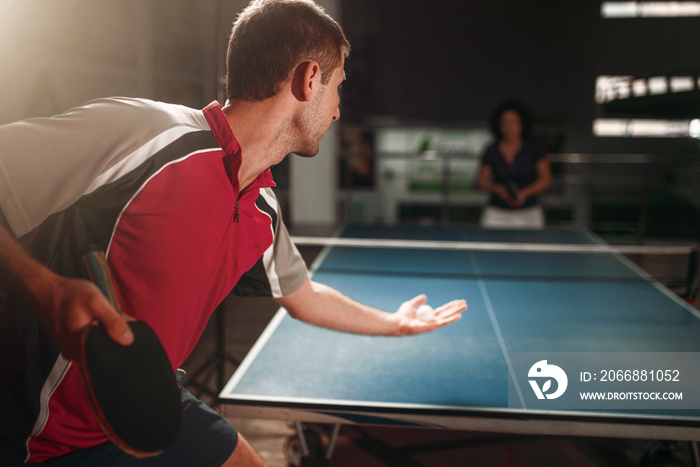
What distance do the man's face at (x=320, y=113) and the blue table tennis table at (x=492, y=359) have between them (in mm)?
552

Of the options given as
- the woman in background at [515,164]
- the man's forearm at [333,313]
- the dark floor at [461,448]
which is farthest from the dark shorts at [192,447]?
the woman in background at [515,164]

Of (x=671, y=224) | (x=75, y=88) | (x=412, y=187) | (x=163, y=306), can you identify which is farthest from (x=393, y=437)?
(x=671, y=224)

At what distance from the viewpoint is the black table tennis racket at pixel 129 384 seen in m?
0.69

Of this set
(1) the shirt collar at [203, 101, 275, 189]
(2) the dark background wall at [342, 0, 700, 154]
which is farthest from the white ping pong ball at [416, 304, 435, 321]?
(2) the dark background wall at [342, 0, 700, 154]

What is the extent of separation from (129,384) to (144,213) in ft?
0.80

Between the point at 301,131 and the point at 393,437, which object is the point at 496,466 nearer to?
the point at 393,437

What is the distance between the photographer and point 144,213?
810mm

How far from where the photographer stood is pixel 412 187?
9.43 meters

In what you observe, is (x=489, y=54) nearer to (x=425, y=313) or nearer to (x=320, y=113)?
(x=425, y=313)

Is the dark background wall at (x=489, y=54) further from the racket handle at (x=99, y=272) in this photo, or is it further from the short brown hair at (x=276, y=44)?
the racket handle at (x=99, y=272)

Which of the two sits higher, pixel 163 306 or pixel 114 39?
pixel 114 39

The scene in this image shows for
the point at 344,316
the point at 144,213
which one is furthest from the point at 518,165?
the point at 144,213

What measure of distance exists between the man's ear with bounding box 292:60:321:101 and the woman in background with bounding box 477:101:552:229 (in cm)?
241

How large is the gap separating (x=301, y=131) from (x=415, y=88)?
25.3 ft
